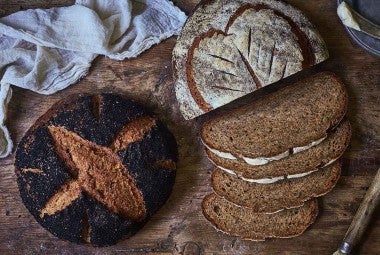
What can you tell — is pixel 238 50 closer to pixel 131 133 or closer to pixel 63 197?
pixel 131 133

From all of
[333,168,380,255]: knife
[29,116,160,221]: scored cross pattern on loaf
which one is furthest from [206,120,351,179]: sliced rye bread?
[29,116,160,221]: scored cross pattern on loaf

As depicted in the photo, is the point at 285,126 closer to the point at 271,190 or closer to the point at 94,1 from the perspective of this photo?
the point at 271,190

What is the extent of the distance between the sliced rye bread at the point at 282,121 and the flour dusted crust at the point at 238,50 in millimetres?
162

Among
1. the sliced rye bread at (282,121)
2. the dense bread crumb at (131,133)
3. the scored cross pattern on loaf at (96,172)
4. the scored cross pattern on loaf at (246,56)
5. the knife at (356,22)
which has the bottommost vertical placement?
the scored cross pattern on loaf at (96,172)

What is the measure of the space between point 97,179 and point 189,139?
0.55m

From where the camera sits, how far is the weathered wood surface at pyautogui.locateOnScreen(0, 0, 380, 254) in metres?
3.43

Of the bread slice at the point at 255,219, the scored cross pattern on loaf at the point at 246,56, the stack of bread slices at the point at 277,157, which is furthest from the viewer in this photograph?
the bread slice at the point at 255,219

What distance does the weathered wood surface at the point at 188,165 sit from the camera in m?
3.43

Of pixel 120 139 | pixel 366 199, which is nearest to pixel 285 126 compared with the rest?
pixel 366 199

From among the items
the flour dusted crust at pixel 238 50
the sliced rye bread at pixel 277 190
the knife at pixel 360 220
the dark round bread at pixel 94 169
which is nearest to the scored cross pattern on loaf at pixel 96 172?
the dark round bread at pixel 94 169

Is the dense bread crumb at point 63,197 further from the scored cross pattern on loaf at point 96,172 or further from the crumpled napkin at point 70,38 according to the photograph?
the crumpled napkin at point 70,38

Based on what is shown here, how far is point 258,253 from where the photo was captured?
348cm

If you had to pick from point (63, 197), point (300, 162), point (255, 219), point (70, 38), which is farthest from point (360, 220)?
point (70, 38)

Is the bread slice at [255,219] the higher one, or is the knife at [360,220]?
the knife at [360,220]
